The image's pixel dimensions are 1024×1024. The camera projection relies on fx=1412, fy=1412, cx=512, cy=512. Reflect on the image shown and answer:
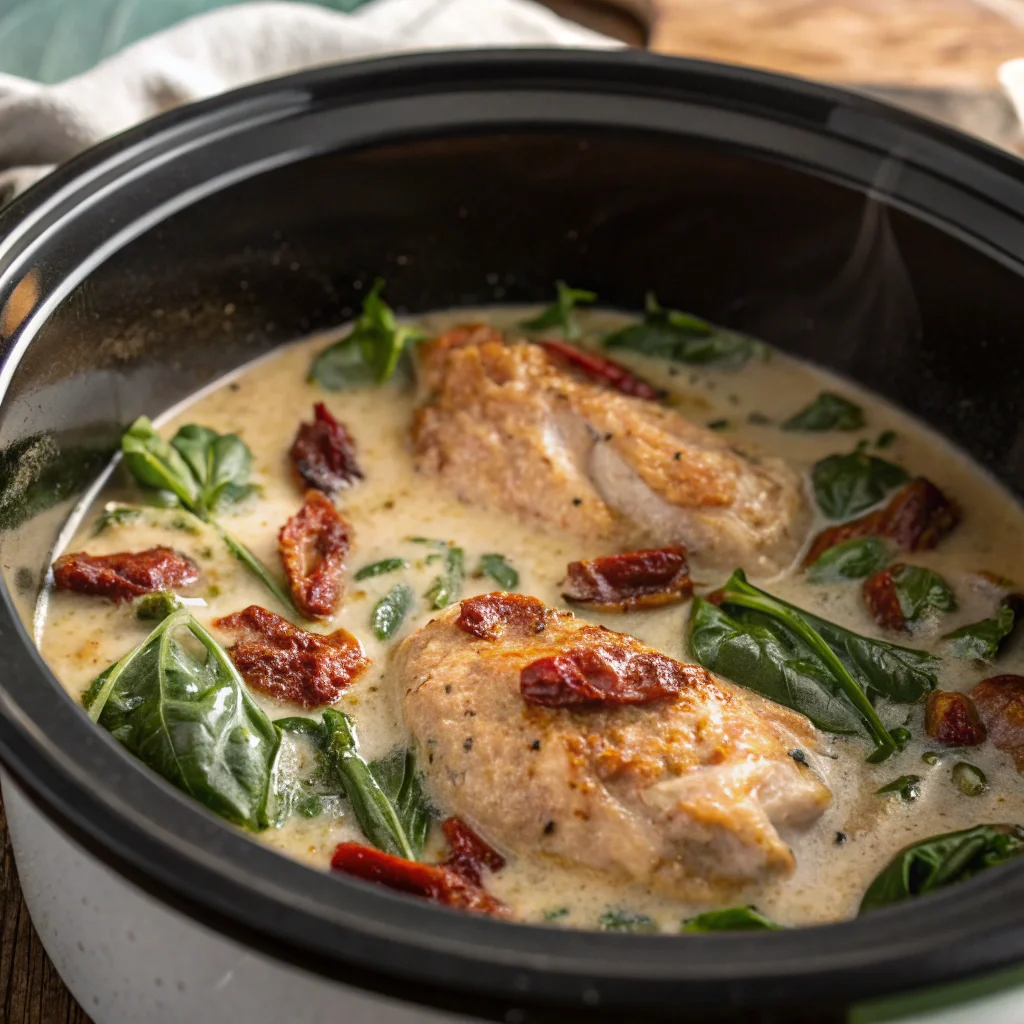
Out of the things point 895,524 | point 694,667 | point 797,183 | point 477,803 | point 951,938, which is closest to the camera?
point 951,938

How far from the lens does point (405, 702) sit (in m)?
2.87

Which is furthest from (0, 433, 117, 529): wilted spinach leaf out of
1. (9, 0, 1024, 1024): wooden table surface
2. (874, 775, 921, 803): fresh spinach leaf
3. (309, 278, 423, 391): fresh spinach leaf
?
(9, 0, 1024, 1024): wooden table surface

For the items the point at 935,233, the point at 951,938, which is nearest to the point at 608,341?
the point at 935,233

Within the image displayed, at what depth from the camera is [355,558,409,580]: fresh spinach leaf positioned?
130 inches

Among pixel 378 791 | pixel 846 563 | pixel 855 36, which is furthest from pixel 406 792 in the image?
pixel 855 36

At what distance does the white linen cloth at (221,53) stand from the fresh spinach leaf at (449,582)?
1579 millimetres

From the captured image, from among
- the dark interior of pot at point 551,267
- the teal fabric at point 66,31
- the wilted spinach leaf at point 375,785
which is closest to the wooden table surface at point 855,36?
the dark interior of pot at point 551,267

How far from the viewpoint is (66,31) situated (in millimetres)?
4891

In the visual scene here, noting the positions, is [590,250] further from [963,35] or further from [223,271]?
[963,35]

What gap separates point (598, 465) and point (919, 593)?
0.82 meters

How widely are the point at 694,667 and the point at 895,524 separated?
0.89 metres

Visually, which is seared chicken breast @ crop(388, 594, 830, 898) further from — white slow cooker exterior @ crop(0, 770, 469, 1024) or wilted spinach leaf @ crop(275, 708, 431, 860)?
white slow cooker exterior @ crop(0, 770, 469, 1024)

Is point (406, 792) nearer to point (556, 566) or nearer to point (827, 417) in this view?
point (556, 566)

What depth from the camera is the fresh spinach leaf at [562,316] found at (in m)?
4.08
